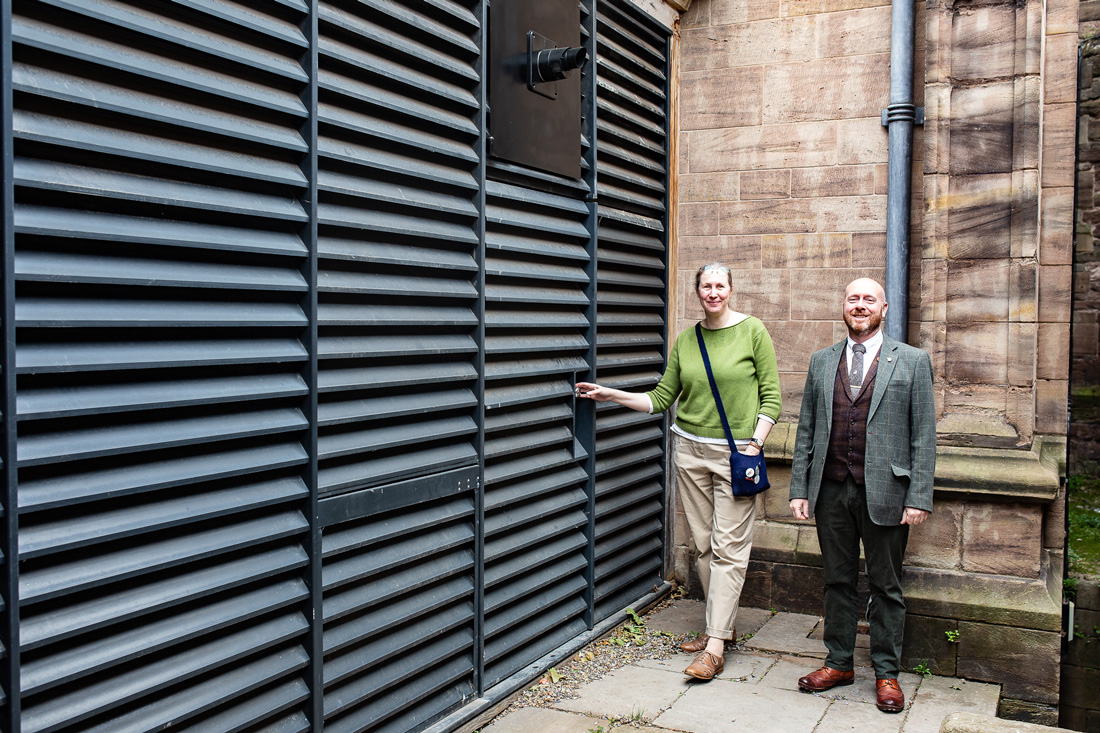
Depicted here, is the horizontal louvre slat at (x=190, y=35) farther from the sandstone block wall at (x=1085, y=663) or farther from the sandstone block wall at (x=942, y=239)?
the sandstone block wall at (x=1085, y=663)

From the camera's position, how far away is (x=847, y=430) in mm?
4719

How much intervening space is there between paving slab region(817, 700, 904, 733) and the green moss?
259cm

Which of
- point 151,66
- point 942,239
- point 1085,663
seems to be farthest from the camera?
point 1085,663

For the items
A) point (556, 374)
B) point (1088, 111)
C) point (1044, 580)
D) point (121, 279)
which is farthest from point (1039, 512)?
point (1088, 111)

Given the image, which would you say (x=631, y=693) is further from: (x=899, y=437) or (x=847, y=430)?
(x=899, y=437)

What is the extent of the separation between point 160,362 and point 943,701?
422 centimetres

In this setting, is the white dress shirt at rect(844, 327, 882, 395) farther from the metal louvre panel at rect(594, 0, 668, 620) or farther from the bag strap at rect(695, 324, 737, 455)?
the metal louvre panel at rect(594, 0, 668, 620)

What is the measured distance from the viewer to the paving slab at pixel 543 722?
4.29 m

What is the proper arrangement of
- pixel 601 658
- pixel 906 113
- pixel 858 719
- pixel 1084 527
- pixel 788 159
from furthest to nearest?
1. pixel 1084 527
2. pixel 788 159
3. pixel 906 113
4. pixel 601 658
5. pixel 858 719

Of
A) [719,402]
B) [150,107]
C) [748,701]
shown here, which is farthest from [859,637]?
[150,107]

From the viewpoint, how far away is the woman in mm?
5059

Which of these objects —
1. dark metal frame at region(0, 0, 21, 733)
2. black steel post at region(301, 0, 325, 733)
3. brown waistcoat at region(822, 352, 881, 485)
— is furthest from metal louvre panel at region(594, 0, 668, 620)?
dark metal frame at region(0, 0, 21, 733)

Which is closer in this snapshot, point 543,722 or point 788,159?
point 543,722

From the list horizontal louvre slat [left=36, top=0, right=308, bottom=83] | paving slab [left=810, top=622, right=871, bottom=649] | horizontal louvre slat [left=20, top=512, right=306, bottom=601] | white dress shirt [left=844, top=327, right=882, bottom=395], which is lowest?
paving slab [left=810, top=622, right=871, bottom=649]
